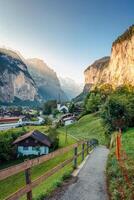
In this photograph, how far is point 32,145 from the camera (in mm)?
62344

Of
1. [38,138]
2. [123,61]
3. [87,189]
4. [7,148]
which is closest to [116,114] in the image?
[38,138]

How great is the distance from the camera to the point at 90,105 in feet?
356

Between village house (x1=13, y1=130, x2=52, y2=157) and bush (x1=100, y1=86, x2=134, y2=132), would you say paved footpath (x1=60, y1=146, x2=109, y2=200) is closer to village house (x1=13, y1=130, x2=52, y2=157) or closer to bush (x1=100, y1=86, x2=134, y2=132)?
bush (x1=100, y1=86, x2=134, y2=132)

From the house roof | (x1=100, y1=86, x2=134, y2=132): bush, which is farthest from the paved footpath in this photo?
the house roof

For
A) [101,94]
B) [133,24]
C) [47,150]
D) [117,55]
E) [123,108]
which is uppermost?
[133,24]

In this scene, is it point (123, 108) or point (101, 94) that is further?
point (101, 94)

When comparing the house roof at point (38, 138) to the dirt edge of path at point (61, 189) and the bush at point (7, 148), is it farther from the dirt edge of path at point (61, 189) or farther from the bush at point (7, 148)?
the dirt edge of path at point (61, 189)

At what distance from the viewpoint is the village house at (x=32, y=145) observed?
61.5 meters

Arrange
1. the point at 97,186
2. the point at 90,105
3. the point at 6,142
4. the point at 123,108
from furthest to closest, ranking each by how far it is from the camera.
Answer: the point at 90,105, the point at 6,142, the point at 123,108, the point at 97,186

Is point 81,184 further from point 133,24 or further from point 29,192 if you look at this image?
point 133,24

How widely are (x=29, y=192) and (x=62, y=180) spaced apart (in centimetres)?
498

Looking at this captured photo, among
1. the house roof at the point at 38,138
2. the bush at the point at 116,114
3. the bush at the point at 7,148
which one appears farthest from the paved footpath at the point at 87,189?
the house roof at the point at 38,138

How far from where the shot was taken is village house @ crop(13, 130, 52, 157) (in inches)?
2421

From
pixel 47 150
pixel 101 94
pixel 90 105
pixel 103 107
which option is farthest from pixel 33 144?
pixel 101 94
